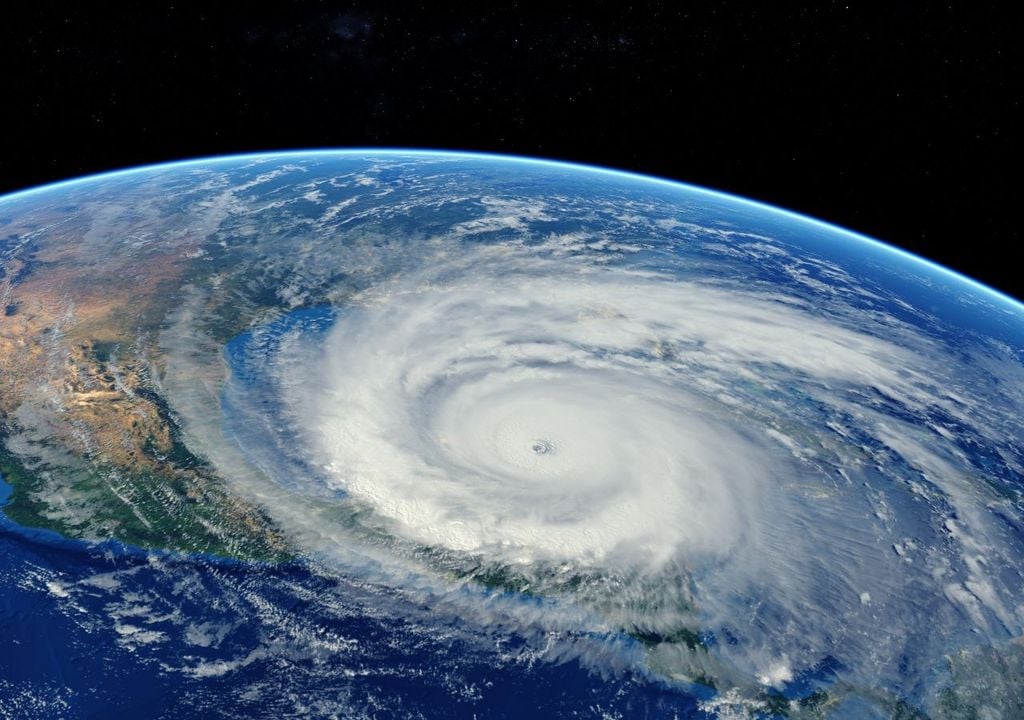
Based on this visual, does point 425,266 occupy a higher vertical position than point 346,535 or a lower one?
higher

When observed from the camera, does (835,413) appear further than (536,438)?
Yes

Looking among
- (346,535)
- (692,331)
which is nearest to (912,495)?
(692,331)

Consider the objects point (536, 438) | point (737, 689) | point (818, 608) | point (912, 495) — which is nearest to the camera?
point (737, 689)

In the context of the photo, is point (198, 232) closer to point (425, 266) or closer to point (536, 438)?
point (425, 266)

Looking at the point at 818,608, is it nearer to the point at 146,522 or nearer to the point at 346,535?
the point at 346,535

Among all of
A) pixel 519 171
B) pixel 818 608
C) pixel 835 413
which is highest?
pixel 519 171

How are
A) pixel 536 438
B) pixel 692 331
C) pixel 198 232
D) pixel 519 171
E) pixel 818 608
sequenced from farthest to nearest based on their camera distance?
pixel 519 171, pixel 198 232, pixel 692 331, pixel 536 438, pixel 818 608
